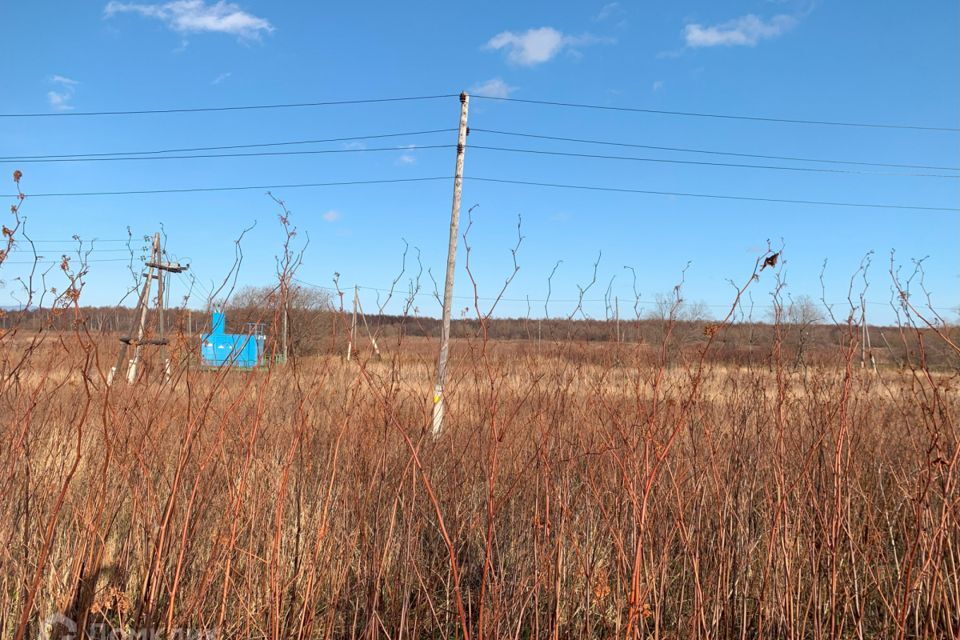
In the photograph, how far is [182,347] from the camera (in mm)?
2045

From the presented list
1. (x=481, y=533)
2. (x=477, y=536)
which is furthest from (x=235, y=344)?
(x=477, y=536)

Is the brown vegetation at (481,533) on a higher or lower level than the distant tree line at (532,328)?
lower

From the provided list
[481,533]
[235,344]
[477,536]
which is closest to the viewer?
[235,344]

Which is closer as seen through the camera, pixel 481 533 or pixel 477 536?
pixel 481 533

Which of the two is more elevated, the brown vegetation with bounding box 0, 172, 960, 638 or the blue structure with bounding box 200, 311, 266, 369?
the blue structure with bounding box 200, 311, 266, 369

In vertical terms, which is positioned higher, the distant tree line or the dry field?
the distant tree line

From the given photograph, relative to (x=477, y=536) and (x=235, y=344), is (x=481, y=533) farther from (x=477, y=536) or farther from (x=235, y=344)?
(x=235, y=344)

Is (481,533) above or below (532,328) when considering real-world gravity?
below

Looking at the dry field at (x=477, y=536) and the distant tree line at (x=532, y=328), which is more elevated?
the distant tree line at (x=532, y=328)

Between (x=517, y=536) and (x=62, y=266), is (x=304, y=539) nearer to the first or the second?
(x=517, y=536)

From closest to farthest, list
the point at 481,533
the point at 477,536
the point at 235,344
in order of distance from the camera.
A: 1. the point at 235,344
2. the point at 481,533
3. the point at 477,536

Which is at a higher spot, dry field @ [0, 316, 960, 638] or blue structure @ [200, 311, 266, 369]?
blue structure @ [200, 311, 266, 369]

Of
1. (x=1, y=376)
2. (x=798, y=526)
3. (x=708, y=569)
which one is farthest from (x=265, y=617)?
(x=798, y=526)

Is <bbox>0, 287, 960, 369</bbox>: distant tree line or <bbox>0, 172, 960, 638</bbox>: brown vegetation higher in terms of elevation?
<bbox>0, 287, 960, 369</bbox>: distant tree line
